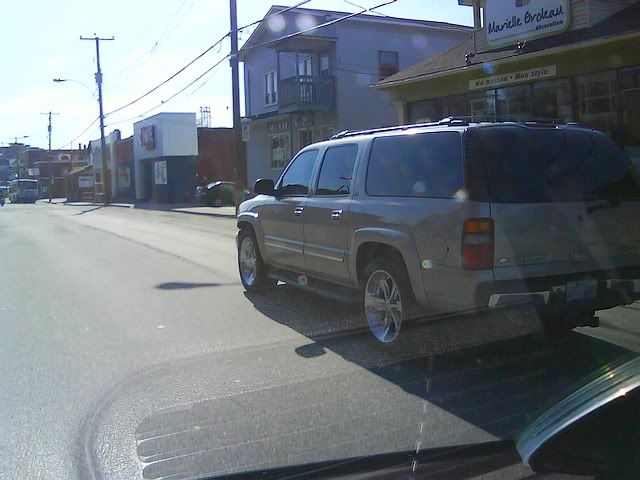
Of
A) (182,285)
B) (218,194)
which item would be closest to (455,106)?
(182,285)

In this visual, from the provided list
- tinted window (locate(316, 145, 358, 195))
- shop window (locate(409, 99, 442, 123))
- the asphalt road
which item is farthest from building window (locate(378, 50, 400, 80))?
tinted window (locate(316, 145, 358, 195))

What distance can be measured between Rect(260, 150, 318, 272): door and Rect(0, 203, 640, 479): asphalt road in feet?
2.23

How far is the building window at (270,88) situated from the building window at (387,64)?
4.98m

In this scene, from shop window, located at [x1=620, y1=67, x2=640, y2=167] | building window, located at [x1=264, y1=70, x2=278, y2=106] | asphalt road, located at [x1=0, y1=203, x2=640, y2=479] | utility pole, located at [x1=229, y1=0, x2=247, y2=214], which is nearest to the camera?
asphalt road, located at [x1=0, y1=203, x2=640, y2=479]

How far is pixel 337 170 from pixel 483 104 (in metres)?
10.7

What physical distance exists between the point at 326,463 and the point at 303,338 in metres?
2.90

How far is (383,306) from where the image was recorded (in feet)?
20.4

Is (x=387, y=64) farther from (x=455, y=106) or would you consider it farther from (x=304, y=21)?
(x=455, y=106)

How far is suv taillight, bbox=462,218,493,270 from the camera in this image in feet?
16.6

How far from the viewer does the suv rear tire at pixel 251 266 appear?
900 centimetres

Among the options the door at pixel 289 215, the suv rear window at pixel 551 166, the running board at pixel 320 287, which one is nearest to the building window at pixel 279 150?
the door at pixel 289 215

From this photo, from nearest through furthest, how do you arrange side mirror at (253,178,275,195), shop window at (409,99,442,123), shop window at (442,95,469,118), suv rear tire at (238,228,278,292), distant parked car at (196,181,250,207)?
side mirror at (253,178,275,195) → suv rear tire at (238,228,278,292) → shop window at (442,95,469,118) → shop window at (409,99,442,123) → distant parked car at (196,181,250,207)

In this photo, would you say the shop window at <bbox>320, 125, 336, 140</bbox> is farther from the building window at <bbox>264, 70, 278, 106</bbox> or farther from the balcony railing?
the building window at <bbox>264, 70, 278, 106</bbox>

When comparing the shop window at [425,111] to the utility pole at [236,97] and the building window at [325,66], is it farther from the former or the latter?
the building window at [325,66]
